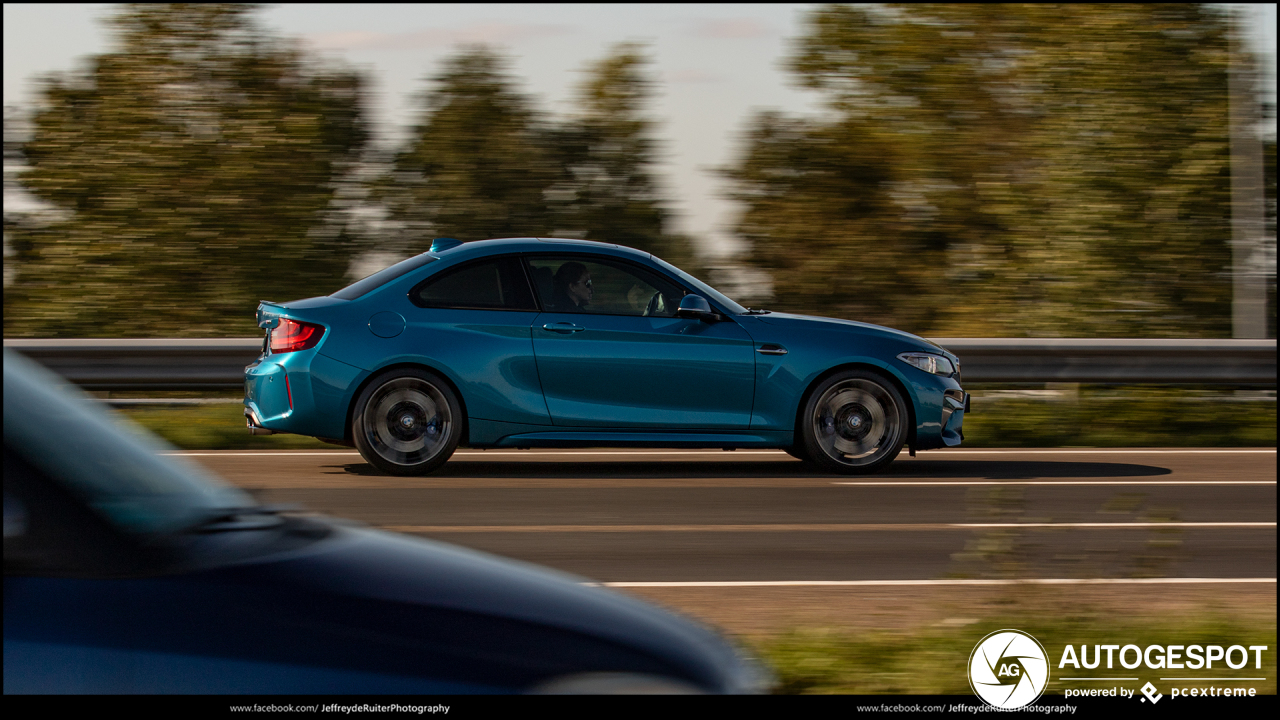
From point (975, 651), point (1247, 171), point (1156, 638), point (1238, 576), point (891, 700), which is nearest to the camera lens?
point (891, 700)

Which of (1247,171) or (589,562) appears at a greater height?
(1247,171)

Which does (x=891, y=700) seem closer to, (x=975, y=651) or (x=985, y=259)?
(x=975, y=651)

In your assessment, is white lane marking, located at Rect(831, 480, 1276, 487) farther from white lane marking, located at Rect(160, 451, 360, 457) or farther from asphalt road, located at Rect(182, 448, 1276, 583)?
white lane marking, located at Rect(160, 451, 360, 457)

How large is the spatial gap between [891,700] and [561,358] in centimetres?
572

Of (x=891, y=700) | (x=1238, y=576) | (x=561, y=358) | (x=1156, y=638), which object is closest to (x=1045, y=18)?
(x=561, y=358)

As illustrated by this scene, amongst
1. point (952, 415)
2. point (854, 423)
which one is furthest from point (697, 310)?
point (952, 415)

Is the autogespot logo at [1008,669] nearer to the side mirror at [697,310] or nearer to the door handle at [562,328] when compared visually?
the side mirror at [697,310]

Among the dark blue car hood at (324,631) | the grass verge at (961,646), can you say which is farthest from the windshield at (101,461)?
the grass verge at (961,646)

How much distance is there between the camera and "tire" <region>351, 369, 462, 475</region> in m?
9.11

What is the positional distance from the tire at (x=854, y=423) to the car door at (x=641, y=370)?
0.51 meters

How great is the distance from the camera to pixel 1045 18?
1962cm

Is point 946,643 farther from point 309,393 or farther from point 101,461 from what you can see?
point 309,393

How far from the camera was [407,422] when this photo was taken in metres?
9.21

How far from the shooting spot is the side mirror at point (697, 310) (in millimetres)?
9133
